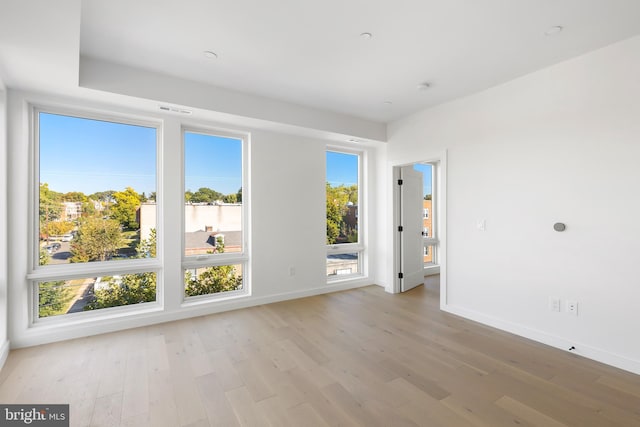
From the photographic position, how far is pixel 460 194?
3.73 meters

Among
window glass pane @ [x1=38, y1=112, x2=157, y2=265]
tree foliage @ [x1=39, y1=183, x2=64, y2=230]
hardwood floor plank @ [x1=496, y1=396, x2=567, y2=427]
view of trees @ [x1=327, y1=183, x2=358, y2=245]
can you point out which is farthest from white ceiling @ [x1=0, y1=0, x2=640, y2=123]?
hardwood floor plank @ [x1=496, y1=396, x2=567, y2=427]

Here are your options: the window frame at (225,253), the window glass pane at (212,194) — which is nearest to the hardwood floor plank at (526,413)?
the window frame at (225,253)

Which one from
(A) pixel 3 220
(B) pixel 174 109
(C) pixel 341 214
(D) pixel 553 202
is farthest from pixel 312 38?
(A) pixel 3 220

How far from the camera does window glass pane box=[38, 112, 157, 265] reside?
3.09 m

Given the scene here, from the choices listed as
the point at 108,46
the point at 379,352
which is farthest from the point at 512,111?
the point at 108,46

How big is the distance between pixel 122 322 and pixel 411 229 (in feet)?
14.1

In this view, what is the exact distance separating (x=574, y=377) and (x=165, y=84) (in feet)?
15.0

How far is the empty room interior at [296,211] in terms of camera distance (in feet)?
6.87

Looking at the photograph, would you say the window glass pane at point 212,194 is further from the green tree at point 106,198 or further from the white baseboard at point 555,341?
the white baseboard at point 555,341

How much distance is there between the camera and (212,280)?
4.00 metres

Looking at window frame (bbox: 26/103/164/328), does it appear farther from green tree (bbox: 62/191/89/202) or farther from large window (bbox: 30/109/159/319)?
green tree (bbox: 62/191/89/202)

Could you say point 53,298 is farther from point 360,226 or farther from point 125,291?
point 360,226

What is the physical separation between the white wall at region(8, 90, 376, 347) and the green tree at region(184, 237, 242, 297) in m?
0.18

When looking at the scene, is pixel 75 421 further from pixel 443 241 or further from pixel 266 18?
pixel 443 241
